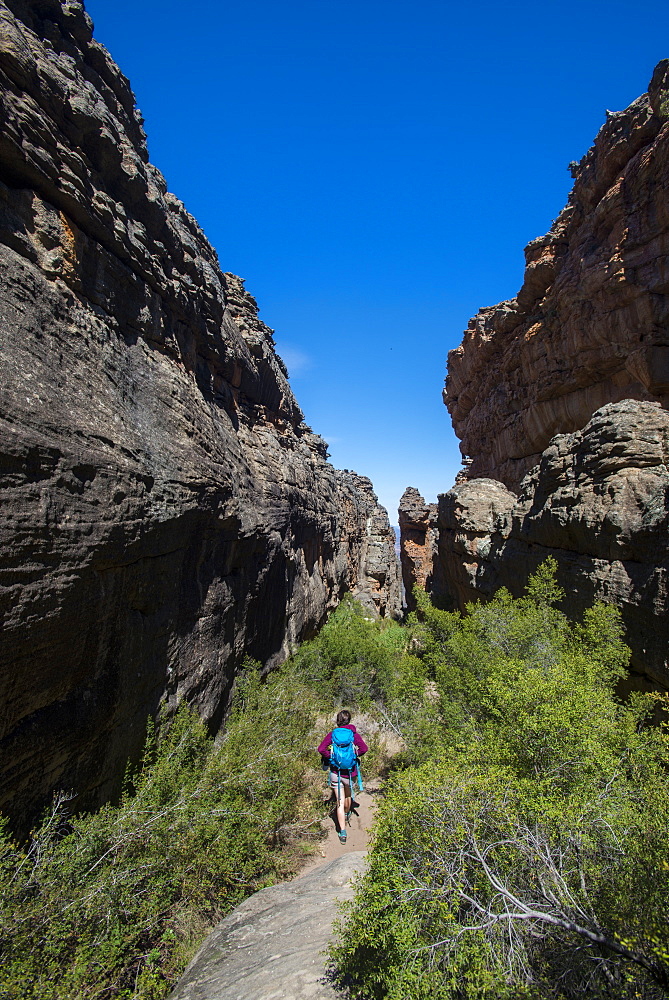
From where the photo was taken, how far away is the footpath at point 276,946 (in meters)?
4.15

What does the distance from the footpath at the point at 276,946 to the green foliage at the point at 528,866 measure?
542 millimetres

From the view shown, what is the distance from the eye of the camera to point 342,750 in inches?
311

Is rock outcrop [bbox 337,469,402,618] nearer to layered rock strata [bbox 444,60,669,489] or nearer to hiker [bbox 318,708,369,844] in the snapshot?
layered rock strata [bbox 444,60,669,489]

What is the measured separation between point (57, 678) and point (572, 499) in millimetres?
11124

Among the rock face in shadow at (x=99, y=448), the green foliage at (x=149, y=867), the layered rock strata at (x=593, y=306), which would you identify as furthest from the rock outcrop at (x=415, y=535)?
the green foliage at (x=149, y=867)

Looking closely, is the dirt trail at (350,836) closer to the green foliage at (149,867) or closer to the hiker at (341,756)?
the hiker at (341,756)

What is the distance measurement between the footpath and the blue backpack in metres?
1.38

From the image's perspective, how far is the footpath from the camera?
415cm

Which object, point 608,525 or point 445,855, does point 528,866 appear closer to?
point 445,855

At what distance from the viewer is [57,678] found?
235 inches

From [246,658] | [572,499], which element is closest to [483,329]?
[572,499]

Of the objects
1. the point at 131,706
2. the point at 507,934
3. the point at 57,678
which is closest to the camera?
the point at 507,934

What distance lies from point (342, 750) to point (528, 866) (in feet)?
15.4

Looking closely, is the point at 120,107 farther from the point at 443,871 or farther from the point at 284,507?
the point at 443,871
